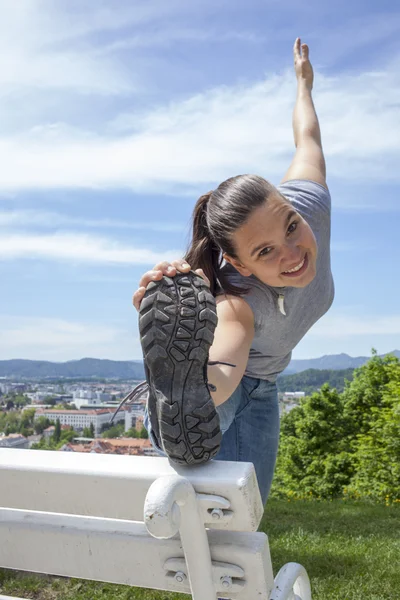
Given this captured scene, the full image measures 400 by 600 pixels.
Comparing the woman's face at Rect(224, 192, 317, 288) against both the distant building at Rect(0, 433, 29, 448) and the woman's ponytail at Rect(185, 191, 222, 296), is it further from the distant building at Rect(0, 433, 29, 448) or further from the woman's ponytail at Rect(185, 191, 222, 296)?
the distant building at Rect(0, 433, 29, 448)

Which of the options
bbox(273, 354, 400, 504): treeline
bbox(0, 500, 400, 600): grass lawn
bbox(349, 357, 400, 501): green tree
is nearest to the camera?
bbox(0, 500, 400, 600): grass lawn

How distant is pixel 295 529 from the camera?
6.41 meters

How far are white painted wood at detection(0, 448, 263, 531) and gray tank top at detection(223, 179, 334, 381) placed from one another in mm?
850

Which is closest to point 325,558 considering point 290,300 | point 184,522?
point 290,300

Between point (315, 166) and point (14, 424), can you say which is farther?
point (14, 424)

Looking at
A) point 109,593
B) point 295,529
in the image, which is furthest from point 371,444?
point 109,593

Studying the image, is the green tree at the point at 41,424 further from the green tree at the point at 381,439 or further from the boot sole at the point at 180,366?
the boot sole at the point at 180,366

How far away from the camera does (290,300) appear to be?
2.12 m

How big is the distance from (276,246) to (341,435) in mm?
21488

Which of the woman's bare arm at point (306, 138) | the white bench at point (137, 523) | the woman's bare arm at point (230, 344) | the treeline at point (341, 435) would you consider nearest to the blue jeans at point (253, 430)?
the woman's bare arm at point (230, 344)

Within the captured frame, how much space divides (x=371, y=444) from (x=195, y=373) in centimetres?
2013

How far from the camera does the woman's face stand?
1.92m

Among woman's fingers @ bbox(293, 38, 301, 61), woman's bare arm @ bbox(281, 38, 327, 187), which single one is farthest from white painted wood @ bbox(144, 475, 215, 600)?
woman's fingers @ bbox(293, 38, 301, 61)

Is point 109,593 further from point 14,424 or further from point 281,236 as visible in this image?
point 14,424
